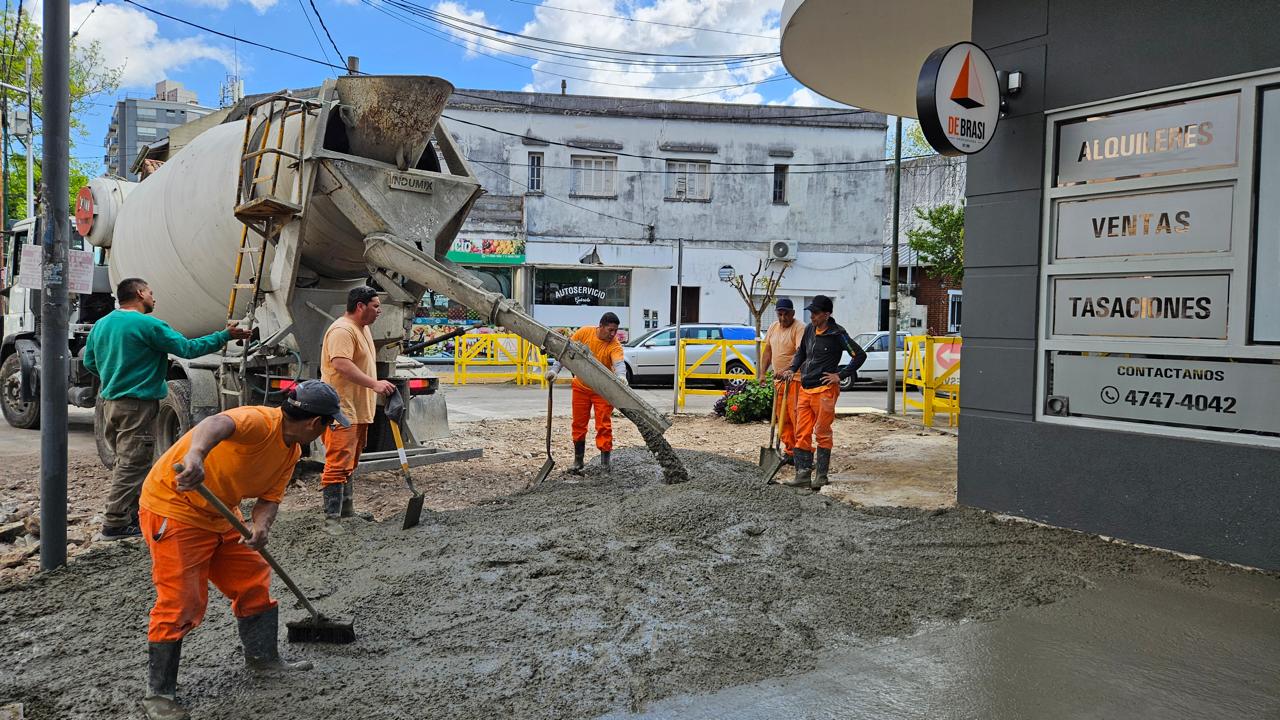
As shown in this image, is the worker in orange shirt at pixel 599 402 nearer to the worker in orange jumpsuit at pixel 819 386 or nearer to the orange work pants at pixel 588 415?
the orange work pants at pixel 588 415

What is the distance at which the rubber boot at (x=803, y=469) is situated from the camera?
768 cm

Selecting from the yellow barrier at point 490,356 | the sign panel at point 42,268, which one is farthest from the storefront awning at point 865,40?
the yellow barrier at point 490,356

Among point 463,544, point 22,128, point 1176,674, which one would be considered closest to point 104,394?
point 463,544

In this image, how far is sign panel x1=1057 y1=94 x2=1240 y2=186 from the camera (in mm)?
4855

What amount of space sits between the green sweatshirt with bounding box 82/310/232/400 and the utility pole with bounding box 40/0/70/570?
A: 0.68 metres

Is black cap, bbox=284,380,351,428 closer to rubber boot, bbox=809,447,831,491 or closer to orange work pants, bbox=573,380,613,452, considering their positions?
orange work pants, bbox=573,380,613,452

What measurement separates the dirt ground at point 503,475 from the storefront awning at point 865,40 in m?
3.90

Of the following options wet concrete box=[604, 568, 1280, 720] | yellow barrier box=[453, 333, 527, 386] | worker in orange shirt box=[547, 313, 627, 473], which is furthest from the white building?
wet concrete box=[604, 568, 1280, 720]

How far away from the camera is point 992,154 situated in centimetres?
595

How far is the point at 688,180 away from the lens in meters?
25.2

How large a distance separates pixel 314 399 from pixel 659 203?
22429mm

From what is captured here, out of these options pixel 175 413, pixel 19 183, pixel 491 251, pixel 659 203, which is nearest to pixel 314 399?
pixel 175 413

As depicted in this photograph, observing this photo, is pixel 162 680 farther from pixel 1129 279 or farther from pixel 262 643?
pixel 1129 279

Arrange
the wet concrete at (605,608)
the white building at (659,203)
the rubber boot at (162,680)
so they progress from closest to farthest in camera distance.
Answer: the rubber boot at (162,680)
the wet concrete at (605,608)
the white building at (659,203)
